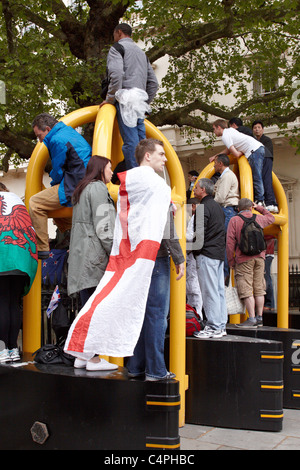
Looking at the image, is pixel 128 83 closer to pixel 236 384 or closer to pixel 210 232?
pixel 210 232

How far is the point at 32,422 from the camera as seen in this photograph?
401 centimetres

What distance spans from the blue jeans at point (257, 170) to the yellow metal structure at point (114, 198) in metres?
1.95

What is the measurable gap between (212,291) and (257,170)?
236cm

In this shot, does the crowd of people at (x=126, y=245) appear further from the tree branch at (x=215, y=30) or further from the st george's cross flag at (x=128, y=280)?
the tree branch at (x=215, y=30)

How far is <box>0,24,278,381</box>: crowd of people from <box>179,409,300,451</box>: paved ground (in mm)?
961

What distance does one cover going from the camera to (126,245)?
3869 millimetres

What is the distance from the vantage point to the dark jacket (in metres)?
5.81

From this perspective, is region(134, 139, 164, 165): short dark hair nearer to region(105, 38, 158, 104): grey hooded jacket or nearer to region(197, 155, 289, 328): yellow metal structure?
region(105, 38, 158, 104): grey hooded jacket

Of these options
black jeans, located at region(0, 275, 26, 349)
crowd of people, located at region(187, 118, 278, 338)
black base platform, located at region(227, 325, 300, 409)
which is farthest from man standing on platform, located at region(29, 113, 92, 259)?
black base platform, located at region(227, 325, 300, 409)

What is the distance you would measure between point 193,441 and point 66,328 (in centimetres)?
163

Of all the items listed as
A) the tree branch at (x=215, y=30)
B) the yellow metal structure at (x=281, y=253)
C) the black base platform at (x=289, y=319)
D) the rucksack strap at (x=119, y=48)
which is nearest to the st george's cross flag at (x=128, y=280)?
the rucksack strap at (x=119, y=48)

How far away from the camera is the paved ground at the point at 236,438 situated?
4613mm
